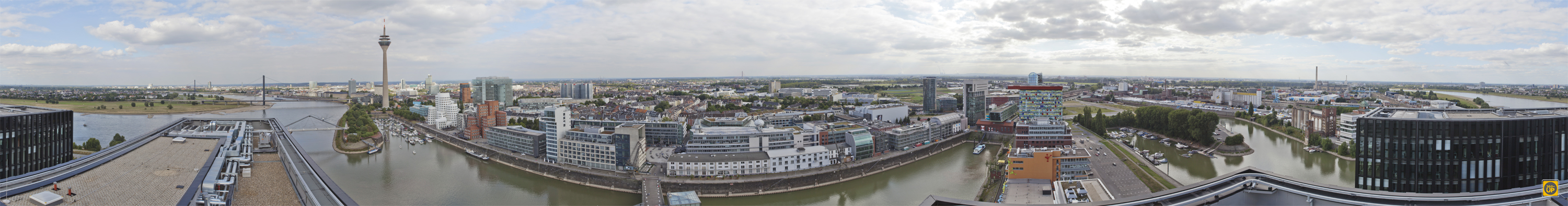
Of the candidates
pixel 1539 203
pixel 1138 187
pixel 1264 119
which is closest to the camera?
pixel 1539 203

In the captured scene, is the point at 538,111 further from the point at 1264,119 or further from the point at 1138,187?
the point at 1264,119

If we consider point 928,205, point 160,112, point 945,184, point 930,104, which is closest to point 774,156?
point 945,184

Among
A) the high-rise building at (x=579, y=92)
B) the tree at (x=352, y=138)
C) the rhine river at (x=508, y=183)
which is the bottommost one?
the rhine river at (x=508, y=183)

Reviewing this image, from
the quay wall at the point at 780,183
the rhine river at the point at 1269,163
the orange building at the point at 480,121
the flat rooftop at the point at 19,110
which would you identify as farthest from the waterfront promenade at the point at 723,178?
the flat rooftop at the point at 19,110

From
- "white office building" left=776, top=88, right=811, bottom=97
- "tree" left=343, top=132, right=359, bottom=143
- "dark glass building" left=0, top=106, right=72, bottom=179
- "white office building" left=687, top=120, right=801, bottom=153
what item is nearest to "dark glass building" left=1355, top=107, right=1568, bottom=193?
"white office building" left=687, top=120, right=801, bottom=153

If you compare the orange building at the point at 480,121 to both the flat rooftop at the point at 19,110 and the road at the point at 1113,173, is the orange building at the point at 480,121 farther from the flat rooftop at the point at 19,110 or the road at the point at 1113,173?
the road at the point at 1113,173

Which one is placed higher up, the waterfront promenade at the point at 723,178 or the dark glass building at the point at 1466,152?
the dark glass building at the point at 1466,152
